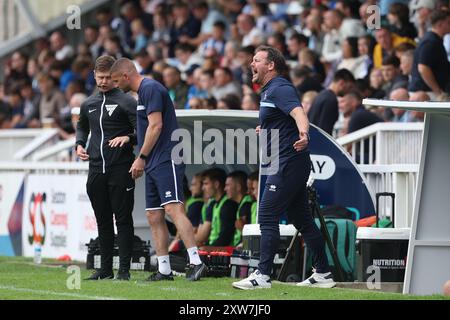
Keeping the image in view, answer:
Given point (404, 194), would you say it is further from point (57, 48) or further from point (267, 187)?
point (57, 48)

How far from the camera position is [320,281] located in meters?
11.8

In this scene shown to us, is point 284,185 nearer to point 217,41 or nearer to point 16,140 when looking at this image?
point 16,140

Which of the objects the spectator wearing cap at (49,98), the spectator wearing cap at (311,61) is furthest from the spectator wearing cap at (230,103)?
the spectator wearing cap at (49,98)

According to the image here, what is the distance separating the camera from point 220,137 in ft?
49.8

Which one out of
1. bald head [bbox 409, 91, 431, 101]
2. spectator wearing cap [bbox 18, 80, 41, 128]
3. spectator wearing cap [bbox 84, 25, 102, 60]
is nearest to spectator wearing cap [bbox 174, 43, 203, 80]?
spectator wearing cap [bbox 18, 80, 41, 128]

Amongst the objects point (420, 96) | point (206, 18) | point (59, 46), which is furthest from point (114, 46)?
point (420, 96)

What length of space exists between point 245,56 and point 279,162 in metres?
8.37

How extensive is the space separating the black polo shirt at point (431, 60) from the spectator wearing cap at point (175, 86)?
4.29 m

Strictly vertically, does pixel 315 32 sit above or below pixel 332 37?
above

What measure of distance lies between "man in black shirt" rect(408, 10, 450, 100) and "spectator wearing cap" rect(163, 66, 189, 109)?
4262 millimetres

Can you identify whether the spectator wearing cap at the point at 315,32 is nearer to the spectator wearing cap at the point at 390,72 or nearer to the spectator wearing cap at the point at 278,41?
the spectator wearing cap at the point at 278,41

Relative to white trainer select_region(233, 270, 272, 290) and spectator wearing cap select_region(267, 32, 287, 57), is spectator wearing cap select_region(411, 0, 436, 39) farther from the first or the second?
white trainer select_region(233, 270, 272, 290)

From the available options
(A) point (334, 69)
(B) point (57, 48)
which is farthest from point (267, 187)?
(B) point (57, 48)

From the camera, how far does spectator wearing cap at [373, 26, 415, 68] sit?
703 inches
